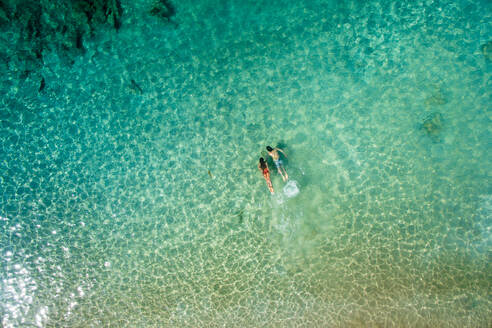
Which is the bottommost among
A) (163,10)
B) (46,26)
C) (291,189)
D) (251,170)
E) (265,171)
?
(291,189)

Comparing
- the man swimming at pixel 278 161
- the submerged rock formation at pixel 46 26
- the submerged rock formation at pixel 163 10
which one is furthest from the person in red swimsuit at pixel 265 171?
the submerged rock formation at pixel 46 26

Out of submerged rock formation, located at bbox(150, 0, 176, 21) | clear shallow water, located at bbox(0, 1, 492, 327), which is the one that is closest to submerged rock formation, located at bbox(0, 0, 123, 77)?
clear shallow water, located at bbox(0, 1, 492, 327)

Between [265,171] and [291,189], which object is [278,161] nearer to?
[265,171]

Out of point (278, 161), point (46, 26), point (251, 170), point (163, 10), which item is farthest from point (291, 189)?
point (46, 26)

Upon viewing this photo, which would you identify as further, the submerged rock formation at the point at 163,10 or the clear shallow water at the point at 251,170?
the submerged rock formation at the point at 163,10

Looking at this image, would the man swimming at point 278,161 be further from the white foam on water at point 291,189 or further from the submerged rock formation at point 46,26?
the submerged rock formation at point 46,26

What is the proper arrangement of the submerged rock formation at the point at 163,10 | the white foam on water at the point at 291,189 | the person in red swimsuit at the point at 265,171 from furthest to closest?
1. the submerged rock formation at the point at 163,10
2. the white foam on water at the point at 291,189
3. the person in red swimsuit at the point at 265,171

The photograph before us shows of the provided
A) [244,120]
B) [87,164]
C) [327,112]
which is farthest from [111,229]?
[327,112]

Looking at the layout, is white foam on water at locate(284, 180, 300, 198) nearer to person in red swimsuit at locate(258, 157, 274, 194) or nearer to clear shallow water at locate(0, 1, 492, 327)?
clear shallow water at locate(0, 1, 492, 327)
